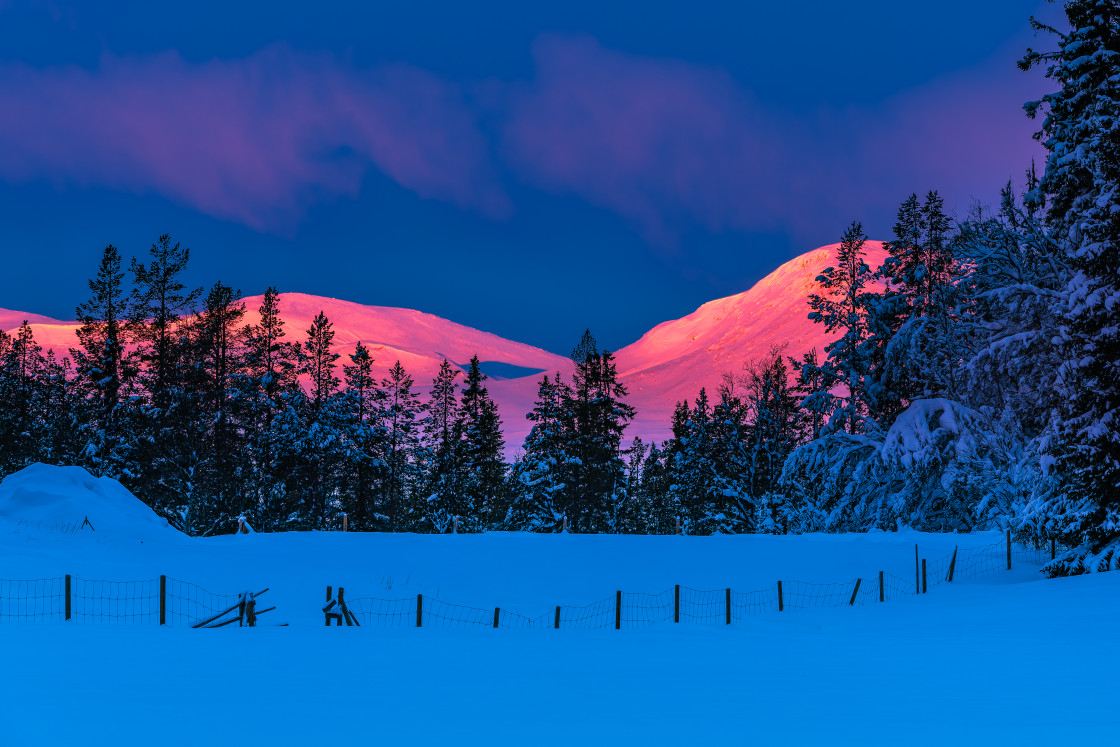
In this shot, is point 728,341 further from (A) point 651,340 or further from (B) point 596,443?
(B) point 596,443

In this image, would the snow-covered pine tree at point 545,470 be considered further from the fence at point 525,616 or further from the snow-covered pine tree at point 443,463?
the fence at point 525,616

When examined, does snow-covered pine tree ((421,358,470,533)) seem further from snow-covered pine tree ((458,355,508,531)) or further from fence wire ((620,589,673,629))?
fence wire ((620,589,673,629))

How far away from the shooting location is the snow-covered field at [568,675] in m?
8.95

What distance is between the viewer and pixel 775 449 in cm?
5516

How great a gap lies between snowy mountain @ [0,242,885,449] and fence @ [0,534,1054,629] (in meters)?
54.2

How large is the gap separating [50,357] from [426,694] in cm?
6264

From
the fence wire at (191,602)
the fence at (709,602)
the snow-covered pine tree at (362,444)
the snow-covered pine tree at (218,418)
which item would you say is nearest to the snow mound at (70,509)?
the fence wire at (191,602)

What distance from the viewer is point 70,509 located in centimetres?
2842

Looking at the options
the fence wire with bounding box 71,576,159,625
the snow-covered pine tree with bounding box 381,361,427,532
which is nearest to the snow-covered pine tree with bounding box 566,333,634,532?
the snow-covered pine tree with bounding box 381,361,427,532

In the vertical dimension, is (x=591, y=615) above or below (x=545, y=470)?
below

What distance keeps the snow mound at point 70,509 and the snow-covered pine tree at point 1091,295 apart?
91.4 feet

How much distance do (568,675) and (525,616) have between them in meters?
12.9

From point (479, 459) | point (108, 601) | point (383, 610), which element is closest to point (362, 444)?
point (479, 459)

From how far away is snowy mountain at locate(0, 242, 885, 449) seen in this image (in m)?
108
